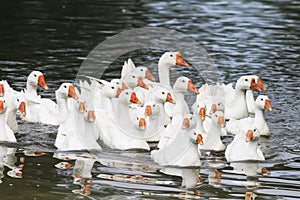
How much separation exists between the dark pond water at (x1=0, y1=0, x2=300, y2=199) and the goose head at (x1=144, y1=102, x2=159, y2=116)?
2.09ft

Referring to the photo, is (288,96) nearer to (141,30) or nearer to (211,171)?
(211,171)

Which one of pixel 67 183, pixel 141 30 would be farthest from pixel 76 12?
pixel 67 183

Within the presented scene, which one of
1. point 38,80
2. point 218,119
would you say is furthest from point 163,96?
point 38,80

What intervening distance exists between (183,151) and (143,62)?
19.0 ft

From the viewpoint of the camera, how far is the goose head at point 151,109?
430 inches

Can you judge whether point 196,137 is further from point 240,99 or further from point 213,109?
point 240,99

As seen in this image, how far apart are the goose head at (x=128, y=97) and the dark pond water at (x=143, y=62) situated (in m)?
0.92

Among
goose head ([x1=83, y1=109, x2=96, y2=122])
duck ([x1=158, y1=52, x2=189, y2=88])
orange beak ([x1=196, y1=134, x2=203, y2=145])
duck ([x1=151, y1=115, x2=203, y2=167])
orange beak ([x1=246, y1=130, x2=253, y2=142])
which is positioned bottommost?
duck ([x1=151, y1=115, x2=203, y2=167])

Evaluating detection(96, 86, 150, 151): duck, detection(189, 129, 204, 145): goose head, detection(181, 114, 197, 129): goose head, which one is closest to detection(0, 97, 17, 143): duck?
detection(96, 86, 150, 151): duck

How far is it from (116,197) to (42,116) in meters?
3.50

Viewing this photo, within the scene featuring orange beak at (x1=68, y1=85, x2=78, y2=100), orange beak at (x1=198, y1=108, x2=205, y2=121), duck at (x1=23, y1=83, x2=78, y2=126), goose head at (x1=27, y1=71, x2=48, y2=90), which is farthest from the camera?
goose head at (x1=27, y1=71, x2=48, y2=90)

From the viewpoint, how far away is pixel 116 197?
8664 millimetres

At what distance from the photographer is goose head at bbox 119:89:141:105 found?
36.8ft

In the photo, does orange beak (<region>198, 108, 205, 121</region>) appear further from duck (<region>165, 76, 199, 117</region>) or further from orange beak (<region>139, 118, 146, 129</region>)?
duck (<region>165, 76, 199, 117</region>)
